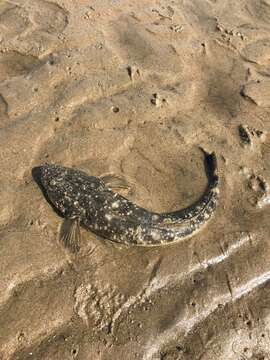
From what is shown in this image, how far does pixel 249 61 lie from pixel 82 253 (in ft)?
19.3

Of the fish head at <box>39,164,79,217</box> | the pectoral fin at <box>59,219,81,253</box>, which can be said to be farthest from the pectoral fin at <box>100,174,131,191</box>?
the pectoral fin at <box>59,219,81,253</box>

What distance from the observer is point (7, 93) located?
7.16m

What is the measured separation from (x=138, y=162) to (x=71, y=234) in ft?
5.92

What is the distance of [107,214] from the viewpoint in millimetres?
5770

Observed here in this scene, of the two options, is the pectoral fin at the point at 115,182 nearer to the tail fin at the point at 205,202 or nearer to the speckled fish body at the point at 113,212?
the speckled fish body at the point at 113,212

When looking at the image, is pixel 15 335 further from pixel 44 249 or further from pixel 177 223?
pixel 177 223

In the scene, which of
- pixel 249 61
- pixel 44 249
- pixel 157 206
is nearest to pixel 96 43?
pixel 249 61

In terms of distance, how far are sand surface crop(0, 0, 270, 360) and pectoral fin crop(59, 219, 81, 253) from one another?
0.11m

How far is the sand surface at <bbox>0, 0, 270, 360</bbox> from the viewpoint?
516 centimetres

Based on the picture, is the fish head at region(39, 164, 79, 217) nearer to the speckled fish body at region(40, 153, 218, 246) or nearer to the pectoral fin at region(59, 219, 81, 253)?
the speckled fish body at region(40, 153, 218, 246)

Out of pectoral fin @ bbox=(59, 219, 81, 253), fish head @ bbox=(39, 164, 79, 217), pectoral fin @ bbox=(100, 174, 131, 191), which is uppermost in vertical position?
pectoral fin @ bbox=(100, 174, 131, 191)

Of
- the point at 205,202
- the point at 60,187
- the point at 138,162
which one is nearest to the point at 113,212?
the point at 60,187

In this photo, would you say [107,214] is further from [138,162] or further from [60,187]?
[138,162]

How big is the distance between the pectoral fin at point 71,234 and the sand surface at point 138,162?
0.11 metres
